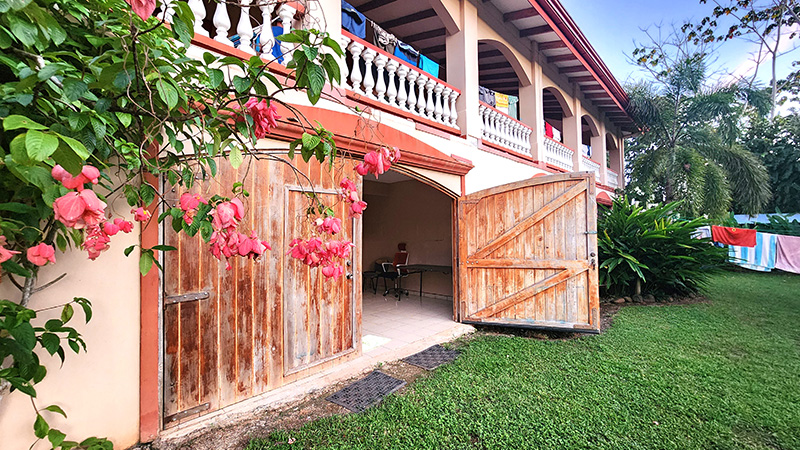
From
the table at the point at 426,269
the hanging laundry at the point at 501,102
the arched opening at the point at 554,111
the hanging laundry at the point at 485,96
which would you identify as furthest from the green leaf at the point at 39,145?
the arched opening at the point at 554,111

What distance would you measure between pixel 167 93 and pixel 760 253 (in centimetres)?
1516

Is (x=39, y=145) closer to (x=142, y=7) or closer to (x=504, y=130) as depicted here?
(x=142, y=7)

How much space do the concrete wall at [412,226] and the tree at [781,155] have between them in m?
16.6

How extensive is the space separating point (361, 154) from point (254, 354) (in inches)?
86.8

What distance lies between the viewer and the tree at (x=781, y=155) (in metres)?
15.0

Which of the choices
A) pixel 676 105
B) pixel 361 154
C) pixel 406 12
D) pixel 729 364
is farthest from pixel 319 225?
pixel 676 105

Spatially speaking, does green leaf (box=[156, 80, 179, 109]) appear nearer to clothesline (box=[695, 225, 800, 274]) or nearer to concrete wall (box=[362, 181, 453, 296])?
concrete wall (box=[362, 181, 453, 296])

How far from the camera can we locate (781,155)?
605 inches

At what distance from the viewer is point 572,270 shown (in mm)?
4547

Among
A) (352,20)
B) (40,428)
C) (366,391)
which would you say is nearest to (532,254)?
(366,391)

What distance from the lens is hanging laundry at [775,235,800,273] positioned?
397 inches

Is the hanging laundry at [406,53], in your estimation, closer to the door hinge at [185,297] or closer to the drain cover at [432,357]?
the drain cover at [432,357]

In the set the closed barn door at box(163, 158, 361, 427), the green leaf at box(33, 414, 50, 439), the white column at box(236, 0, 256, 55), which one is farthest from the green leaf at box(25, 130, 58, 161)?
the white column at box(236, 0, 256, 55)

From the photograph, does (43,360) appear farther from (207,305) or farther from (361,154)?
(361,154)
